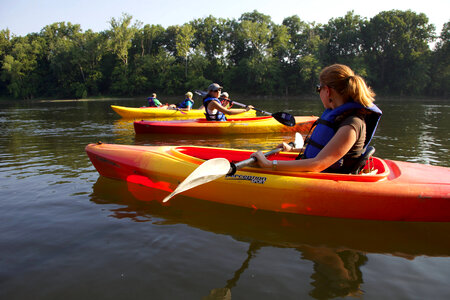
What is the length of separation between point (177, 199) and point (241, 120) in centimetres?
540

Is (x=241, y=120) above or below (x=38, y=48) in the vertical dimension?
below

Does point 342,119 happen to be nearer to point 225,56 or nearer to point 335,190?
point 335,190

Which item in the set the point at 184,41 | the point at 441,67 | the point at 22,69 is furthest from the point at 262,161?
the point at 22,69

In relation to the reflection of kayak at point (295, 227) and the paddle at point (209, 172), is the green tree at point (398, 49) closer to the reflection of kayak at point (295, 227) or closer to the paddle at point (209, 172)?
the reflection of kayak at point (295, 227)

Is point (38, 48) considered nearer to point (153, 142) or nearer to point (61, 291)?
point (153, 142)

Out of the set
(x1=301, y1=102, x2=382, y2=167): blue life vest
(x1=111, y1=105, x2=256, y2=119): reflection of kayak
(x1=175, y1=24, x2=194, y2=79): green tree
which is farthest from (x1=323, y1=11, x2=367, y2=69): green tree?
(x1=301, y1=102, x2=382, y2=167): blue life vest

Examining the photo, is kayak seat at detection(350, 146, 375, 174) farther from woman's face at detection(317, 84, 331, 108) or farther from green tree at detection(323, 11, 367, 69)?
green tree at detection(323, 11, 367, 69)

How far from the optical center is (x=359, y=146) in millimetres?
2871

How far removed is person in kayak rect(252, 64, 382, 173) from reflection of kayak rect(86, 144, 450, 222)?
0.23 meters

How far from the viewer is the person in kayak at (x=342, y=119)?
2656mm

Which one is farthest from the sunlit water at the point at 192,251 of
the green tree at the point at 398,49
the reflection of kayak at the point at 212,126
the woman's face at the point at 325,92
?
the green tree at the point at 398,49

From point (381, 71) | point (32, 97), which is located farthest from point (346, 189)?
point (32, 97)

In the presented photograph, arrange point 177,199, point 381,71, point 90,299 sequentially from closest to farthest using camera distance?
point 90,299
point 177,199
point 381,71

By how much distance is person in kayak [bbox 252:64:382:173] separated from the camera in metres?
2.66
